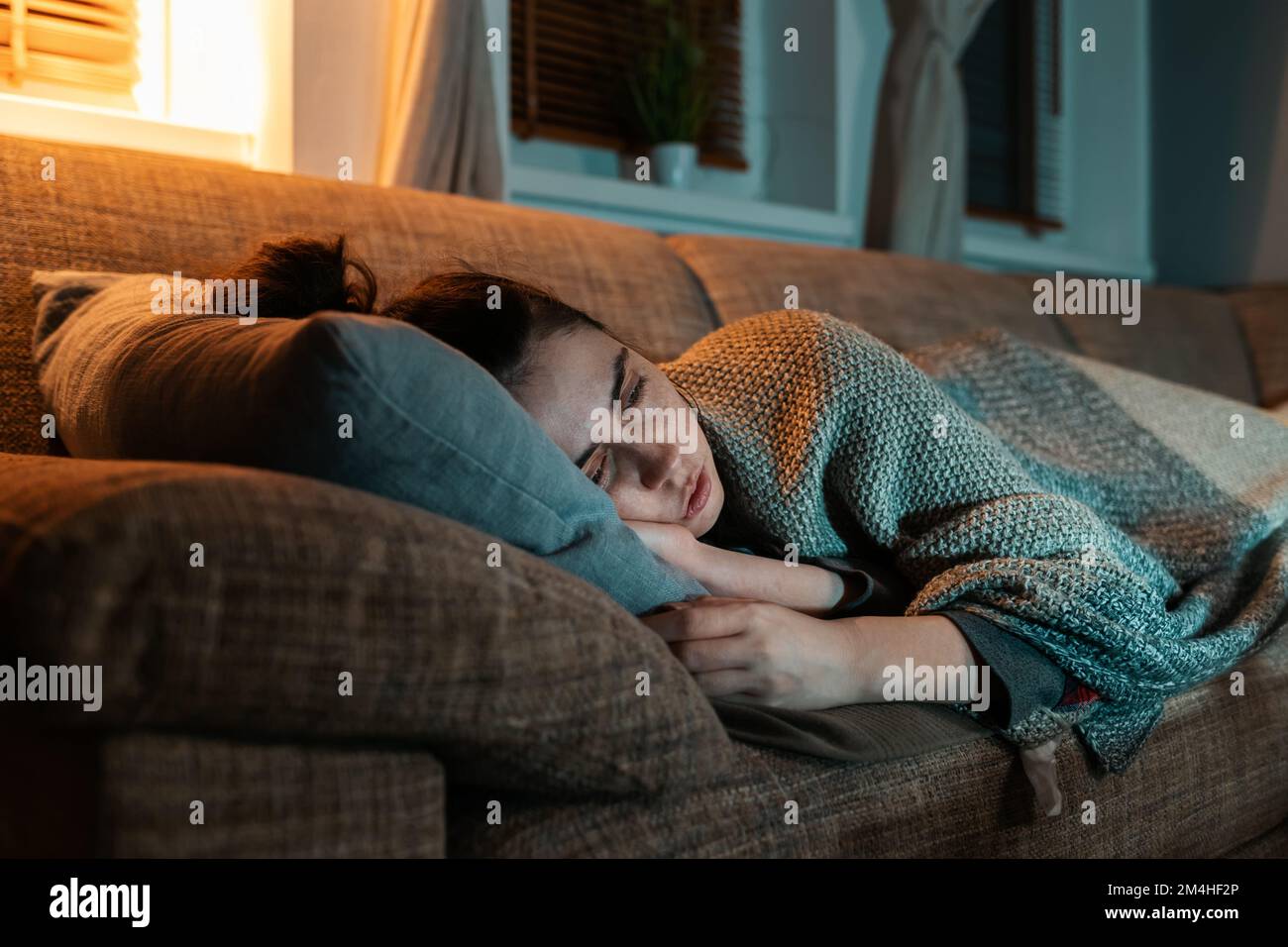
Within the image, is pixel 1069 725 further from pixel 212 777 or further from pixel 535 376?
pixel 212 777

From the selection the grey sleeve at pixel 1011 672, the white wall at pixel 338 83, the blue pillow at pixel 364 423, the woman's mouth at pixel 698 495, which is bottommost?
the grey sleeve at pixel 1011 672

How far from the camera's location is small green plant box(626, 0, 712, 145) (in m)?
2.68

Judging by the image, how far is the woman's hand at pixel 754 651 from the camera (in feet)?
2.74

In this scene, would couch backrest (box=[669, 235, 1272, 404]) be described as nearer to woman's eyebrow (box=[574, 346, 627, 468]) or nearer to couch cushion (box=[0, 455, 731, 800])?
woman's eyebrow (box=[574, 346, 627, 468])

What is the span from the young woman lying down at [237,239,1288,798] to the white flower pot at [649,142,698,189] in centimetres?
146

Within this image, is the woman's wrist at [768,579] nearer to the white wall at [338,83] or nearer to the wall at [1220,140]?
the white wall at [338,83]

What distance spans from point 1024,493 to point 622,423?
1.25ft

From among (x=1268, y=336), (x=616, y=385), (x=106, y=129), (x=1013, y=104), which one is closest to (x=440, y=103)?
(x=106, y=129)

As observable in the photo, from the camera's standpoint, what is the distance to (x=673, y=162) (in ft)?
8.77

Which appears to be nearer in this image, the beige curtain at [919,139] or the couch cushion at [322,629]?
the couch cushion at [322,629]

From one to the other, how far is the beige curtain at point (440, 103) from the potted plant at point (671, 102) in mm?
786

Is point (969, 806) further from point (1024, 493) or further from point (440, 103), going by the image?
point (440, 103)

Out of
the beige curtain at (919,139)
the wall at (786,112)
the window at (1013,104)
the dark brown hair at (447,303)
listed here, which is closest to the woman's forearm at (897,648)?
the dark brown hair at (447,303)
